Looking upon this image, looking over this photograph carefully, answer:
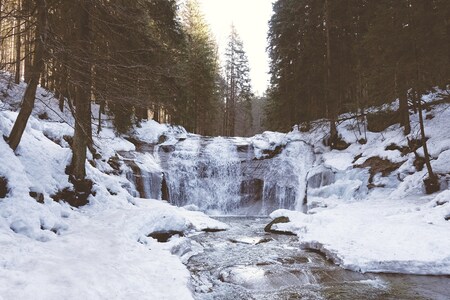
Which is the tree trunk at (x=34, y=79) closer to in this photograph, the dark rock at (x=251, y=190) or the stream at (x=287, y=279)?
the stream at (x=287, y=279)

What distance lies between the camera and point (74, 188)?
1032cm

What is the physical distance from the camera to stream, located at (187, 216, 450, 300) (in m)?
6.72

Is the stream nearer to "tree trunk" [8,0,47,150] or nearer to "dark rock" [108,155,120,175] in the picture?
"tree trunk" [8,0,47,150]

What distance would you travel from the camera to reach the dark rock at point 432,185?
45.6 ft

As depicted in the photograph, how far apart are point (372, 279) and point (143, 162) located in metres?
15.0

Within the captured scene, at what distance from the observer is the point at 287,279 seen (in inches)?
304

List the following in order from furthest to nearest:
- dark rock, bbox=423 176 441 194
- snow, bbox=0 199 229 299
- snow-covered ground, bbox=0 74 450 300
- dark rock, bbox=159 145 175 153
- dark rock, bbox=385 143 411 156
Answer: dark rock, bbox=159 145 175 153 < dark rock, bbox=385 143 411 156 < dark rock, bbox=423 176 441 194 < snow-covered ground, bbox=0 74 450 300 < snow, bbox=0 199 229 299

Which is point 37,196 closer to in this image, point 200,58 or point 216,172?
point 216,172

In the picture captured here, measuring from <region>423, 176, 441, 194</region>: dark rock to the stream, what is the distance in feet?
23.3

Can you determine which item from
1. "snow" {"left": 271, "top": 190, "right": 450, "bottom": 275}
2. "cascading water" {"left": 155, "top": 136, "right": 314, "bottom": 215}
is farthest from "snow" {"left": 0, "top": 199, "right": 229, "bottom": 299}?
"cascading water" {"left": 155, "top": 136, "right": 314, "bottom": 215}

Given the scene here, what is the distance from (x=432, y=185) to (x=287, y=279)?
956 centimetres

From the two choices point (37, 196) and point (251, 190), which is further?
point (251, 190)

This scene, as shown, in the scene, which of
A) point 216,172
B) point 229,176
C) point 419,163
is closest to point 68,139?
point 216,172

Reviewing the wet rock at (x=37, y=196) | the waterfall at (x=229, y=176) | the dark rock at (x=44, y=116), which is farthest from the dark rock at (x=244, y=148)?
the wet rock at (x=37, y=196)
